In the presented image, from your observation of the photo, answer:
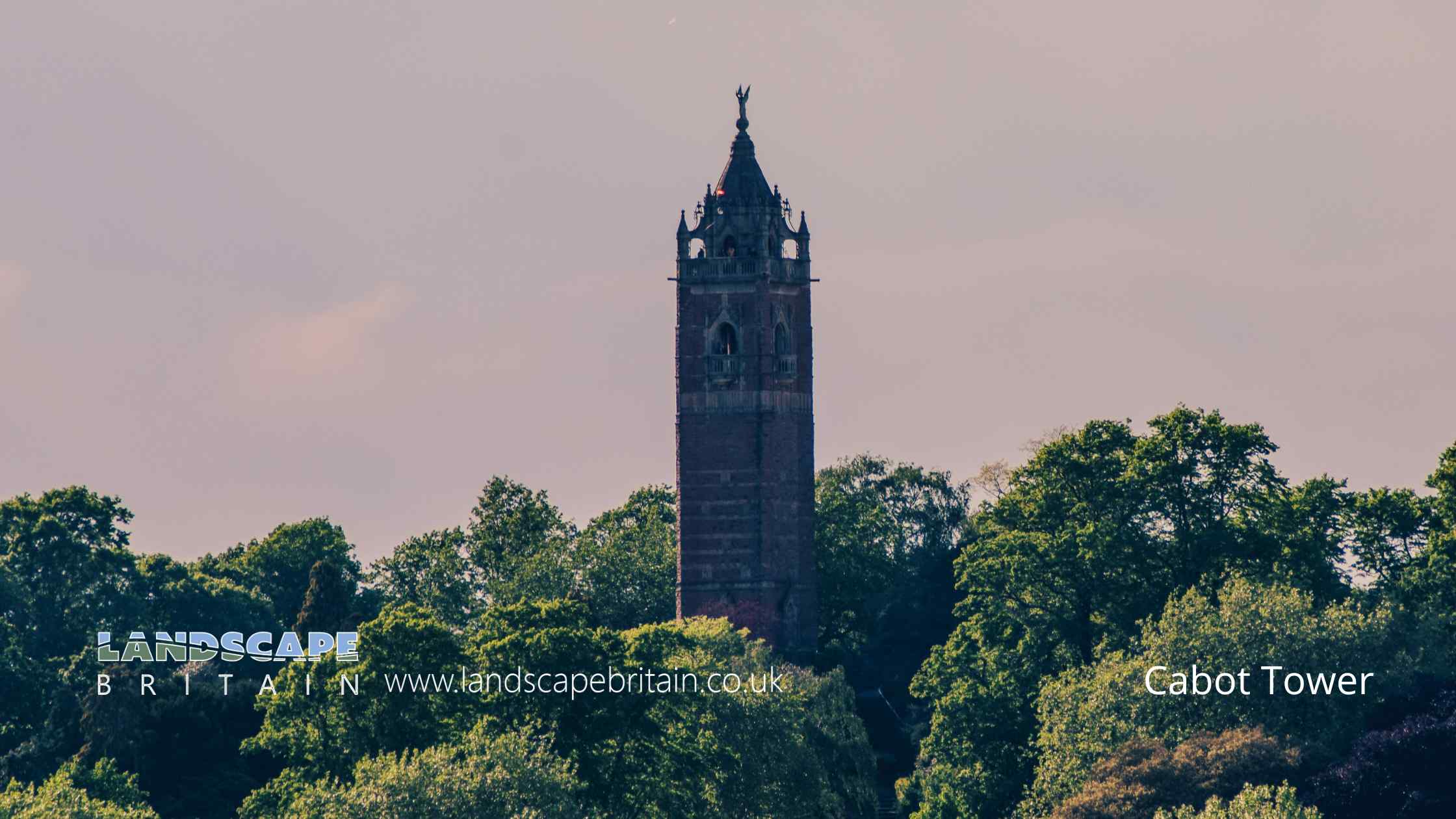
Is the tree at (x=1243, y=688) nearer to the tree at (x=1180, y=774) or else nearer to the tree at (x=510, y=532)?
the tree at (x=1180, y=774)

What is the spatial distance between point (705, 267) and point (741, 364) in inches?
155

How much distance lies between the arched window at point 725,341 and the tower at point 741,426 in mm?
50

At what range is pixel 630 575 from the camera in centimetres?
13975

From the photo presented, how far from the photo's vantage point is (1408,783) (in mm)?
94250

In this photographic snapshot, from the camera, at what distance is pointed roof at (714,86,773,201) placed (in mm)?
135500

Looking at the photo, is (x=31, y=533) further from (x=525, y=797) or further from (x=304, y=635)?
(x=525, y=797)

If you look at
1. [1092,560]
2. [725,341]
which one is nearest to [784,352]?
[725,341]

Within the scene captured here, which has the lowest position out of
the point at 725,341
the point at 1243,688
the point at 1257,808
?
the point at 1257,808

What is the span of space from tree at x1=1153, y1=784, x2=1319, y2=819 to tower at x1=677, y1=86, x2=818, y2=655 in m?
44.8

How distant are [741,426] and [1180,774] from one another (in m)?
42.8

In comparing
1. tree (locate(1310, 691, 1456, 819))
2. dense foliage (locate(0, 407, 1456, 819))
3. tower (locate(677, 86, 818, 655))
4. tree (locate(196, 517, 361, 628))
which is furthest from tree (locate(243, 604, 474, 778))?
tree (locate(196, 517, 361, 628))

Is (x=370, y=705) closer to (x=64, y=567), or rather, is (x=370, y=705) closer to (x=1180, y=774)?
(x=1180, y=774)

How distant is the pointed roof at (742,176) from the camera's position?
136 metres

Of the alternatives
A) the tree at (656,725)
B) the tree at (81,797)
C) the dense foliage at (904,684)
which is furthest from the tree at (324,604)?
the tree at (656,725)
